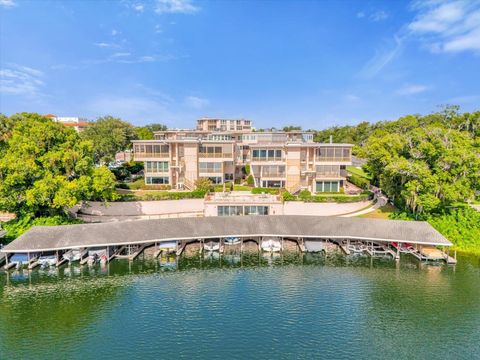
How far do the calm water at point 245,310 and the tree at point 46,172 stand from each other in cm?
994

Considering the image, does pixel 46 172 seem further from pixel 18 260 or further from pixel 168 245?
pixel 168 245

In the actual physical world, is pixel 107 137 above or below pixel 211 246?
above

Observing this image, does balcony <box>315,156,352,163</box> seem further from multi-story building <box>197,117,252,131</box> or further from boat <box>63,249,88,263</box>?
multi-story building <box>197,117,252,131</box>

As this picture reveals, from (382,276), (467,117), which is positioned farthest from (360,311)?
(467,117)

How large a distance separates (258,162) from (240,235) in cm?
2266

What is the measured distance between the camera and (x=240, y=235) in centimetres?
4022

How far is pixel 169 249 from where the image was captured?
40.7 meters

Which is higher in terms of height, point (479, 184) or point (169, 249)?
point (479, 184)

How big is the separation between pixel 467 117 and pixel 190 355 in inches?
3130

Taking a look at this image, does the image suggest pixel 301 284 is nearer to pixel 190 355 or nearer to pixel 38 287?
pixel 190 355

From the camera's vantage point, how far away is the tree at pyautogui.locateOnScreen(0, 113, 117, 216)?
131ft

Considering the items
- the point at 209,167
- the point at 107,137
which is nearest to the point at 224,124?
the point at 107,137

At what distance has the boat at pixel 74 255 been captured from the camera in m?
37.5

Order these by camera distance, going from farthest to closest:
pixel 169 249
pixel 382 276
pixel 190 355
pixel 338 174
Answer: pixel 338 174 → pixel 169 249 → pixel 382 276 → pixel 190 355
